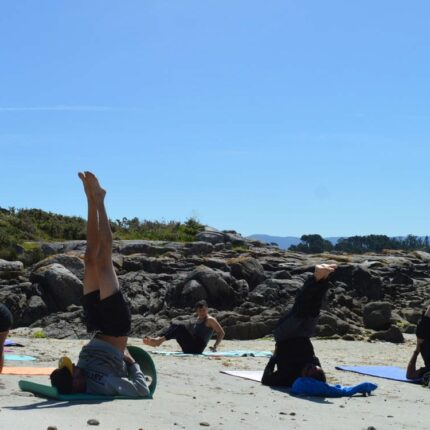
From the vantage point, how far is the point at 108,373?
7.87 m

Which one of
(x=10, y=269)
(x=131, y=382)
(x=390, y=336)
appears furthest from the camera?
(x=10, y=269)

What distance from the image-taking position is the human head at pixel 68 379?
7723 mm

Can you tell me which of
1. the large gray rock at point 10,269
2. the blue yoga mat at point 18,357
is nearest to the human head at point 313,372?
the blue yoga mat at point 18,357

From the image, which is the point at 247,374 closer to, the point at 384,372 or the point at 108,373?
the point at 384,372

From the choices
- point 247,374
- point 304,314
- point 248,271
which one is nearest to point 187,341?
point 247,374

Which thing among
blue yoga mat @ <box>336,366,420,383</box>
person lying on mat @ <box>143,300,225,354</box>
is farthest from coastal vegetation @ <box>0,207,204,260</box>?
blue yoga mat @ <box>336,366,420,383</box>

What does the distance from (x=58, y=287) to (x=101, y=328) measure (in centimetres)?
1660

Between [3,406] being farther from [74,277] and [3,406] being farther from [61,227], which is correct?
[61,227]

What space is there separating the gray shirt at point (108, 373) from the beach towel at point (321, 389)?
2.01 m

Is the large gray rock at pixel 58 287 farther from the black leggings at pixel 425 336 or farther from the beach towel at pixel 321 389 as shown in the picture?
the beach towel at pixel 321 389

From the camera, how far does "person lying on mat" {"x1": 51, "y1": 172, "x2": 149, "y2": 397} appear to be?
7.82m

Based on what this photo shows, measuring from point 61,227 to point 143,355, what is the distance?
3731 centimetres

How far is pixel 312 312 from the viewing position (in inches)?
388

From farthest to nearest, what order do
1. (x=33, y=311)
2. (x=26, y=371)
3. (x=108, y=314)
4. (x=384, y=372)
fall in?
1. (x=33, y=311)
2. (x=384, y=372)
3. (x=26, y=371)
4. (x=108, y=314)
